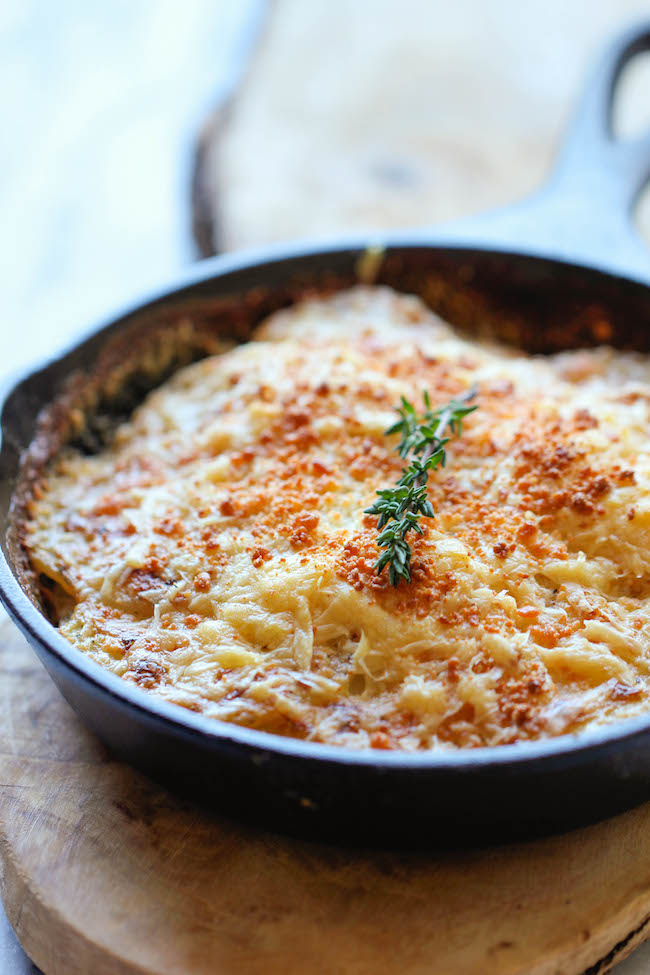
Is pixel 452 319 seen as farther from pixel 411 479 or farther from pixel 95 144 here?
pixel 95 144

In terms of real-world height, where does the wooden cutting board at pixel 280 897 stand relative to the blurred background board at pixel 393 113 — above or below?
below

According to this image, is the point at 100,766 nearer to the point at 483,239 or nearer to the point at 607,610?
the point at 607,610

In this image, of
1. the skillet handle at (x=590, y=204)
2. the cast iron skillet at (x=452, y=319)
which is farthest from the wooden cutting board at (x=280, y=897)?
the skillet handle at (x=590, y=204)

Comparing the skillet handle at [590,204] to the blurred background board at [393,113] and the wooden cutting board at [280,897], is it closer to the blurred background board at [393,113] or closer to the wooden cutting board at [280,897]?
the blurred background board at [393,113]

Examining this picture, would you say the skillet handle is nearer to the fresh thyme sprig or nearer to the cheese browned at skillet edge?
the cheese browned at skillet edge

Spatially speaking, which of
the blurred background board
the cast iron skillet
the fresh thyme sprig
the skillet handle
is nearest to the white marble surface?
the blurred background board

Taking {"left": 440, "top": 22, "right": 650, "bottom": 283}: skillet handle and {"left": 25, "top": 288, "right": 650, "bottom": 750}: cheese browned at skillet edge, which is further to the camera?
{"left": 440, "top": 22, "right": 650, "bottom": 283}: skillet handle

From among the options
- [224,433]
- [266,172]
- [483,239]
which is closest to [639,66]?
[266,172]
